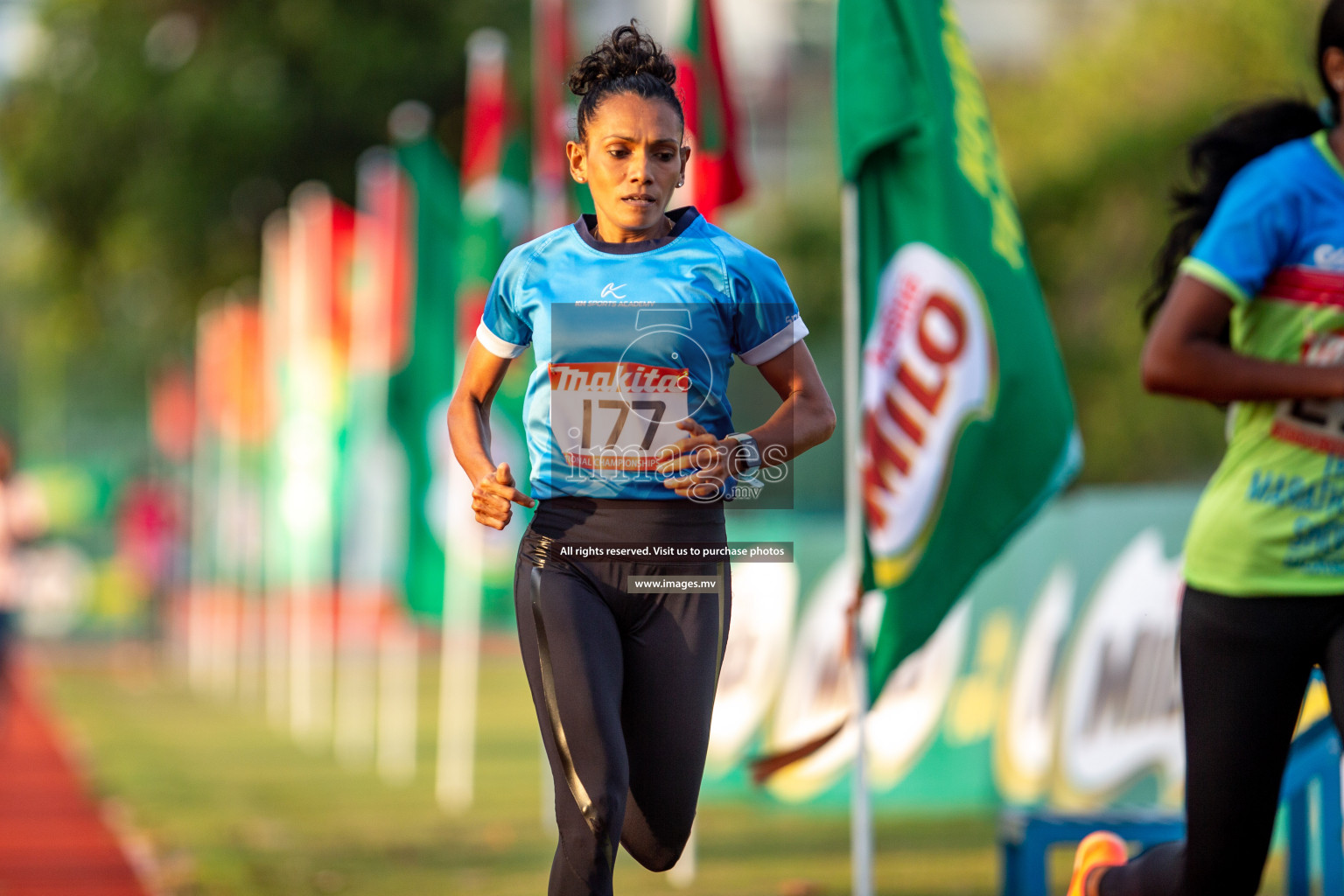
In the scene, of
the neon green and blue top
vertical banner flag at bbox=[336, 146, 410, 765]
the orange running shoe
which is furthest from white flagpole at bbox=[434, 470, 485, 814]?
the neon green and blue top

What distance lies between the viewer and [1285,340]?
169 inches

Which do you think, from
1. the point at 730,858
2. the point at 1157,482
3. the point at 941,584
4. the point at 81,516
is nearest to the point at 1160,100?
the point at 1157,482

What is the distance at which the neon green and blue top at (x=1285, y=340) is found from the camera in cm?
420

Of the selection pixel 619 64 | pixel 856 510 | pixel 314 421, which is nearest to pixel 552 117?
pixel 856 510

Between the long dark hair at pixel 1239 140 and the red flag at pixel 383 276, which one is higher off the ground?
the red flag at pixel 383 276

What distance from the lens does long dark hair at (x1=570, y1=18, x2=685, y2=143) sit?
3941mm

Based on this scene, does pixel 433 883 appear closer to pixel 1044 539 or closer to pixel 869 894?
pixel 869 894

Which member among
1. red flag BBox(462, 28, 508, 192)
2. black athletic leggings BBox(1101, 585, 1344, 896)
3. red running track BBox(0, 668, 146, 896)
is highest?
red flag BBox(462, 28, 508, 192)

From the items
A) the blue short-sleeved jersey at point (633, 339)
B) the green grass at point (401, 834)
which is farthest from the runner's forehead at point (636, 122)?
the green grass at point (401, 834)

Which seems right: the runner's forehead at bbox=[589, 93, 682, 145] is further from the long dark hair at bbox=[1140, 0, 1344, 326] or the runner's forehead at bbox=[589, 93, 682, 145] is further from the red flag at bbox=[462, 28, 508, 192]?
the red flag at bbox=[462, 28, 508, 192]

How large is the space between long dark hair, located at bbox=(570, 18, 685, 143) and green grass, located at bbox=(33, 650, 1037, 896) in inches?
187

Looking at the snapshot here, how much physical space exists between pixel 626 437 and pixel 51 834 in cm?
886

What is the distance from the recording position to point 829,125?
62875mm

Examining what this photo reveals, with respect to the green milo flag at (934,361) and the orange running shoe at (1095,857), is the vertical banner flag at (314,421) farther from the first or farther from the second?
the orange running shoe at (1095,857)
